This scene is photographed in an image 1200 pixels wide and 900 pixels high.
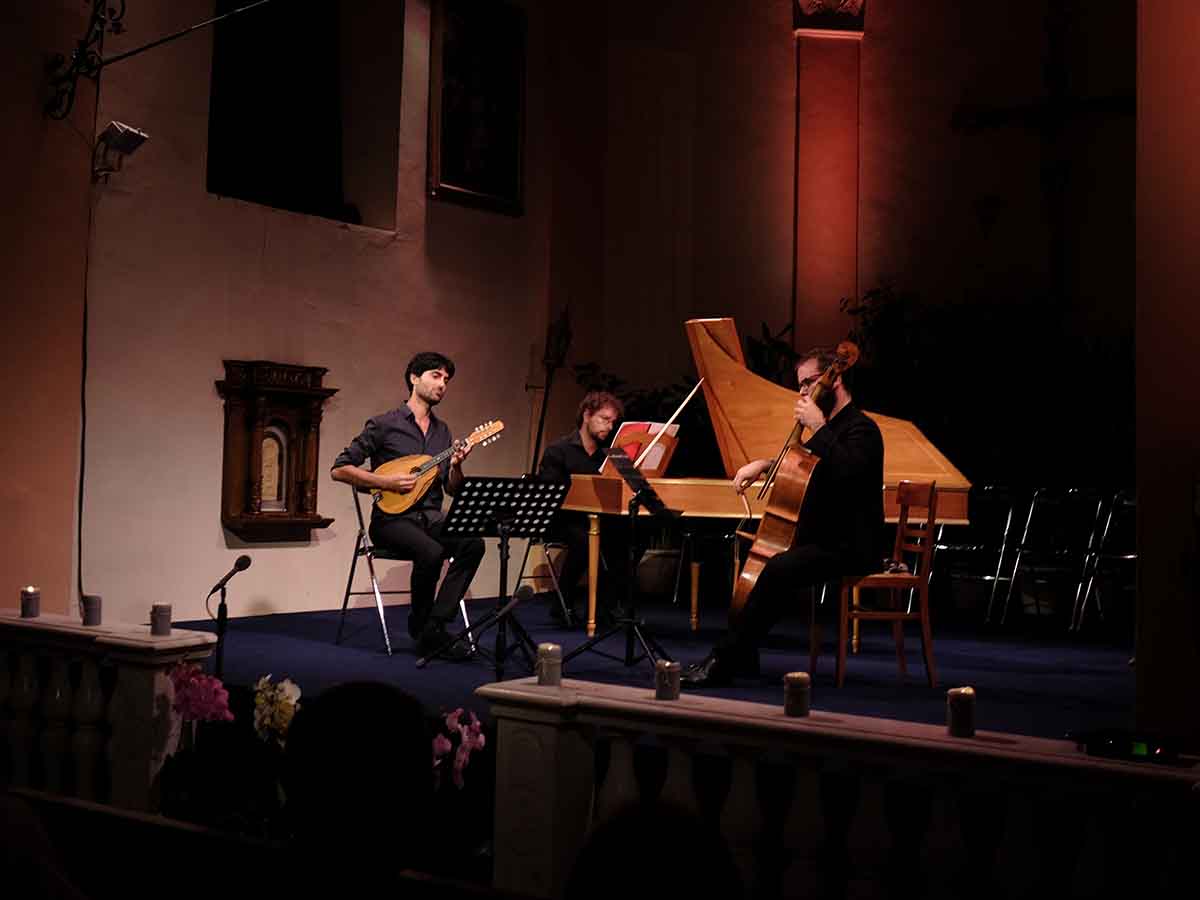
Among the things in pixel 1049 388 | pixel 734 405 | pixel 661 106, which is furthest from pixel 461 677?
pixel 661 106

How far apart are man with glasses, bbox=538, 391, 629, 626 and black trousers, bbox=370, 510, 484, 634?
37.2 inches

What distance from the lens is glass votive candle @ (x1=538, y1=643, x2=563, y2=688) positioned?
3.39 meters

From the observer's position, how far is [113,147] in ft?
23.0

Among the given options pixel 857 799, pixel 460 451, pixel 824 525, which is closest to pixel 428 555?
pixel 460 451

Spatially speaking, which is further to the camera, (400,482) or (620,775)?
(400,482)

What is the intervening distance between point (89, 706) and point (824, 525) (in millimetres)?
2845

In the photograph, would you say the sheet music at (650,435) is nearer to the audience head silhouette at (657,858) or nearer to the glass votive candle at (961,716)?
the glass votive candle at (961,716)

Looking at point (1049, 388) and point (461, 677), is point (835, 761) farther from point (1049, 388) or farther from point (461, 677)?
point (1049, 388)

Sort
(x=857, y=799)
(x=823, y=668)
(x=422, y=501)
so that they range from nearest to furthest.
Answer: (x=857, y=799) → (x=823, y=668) → (x=422, y=501)

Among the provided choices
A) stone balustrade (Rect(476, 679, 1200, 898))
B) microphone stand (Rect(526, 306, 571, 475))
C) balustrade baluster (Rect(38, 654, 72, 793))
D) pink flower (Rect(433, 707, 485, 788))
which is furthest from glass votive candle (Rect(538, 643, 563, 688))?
microphone stand (Rect(526, 306, 571, 475))

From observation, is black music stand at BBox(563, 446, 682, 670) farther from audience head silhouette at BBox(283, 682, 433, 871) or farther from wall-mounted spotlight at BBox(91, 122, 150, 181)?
audience head silhouette at BBox(283, 682, 433, 871)

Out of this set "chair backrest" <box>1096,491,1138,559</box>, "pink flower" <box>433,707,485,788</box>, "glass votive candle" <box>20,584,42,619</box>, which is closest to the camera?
"pink flower" <box>433,707,485,788</box>

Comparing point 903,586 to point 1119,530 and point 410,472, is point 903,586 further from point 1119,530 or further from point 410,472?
point 1119,530

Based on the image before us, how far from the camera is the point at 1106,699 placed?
5.32 m
